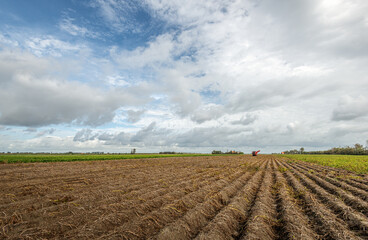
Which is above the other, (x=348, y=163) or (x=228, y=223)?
(x=348, y=163)

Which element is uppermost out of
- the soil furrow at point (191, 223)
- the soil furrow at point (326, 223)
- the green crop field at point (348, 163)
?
the green crop field at point (348, 163)

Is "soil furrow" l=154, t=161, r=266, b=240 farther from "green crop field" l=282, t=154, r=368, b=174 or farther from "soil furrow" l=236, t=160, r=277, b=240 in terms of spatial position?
"green crop field" l=282, t=154, r=368, b=174

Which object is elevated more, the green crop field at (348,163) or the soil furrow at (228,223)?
the green crop field at (348,163)

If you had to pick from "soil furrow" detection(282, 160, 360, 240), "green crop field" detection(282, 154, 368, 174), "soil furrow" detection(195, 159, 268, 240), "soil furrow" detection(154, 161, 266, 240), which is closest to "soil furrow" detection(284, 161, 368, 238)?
"soil furrow" detection(282, 160, 360, 240)

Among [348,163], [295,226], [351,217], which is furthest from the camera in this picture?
[348,163]

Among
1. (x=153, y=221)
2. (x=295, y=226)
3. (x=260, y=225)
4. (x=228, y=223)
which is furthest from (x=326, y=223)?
(x=153, y=221)

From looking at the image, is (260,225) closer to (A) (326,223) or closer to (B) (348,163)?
(A) (326,223)

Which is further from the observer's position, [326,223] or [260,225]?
[326,223]

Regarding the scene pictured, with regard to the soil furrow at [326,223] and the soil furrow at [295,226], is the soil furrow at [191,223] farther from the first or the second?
the soil furrow at [326,223]

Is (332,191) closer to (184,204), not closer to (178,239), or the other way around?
(184,204)

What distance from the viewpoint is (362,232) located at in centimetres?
509

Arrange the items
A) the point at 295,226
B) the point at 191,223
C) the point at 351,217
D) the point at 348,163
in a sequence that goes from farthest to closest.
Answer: the point at 348,163, the point at 351,217, the point at 191,223, the point at 295,226

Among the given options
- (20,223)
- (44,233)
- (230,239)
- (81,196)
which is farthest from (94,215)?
(230,239)

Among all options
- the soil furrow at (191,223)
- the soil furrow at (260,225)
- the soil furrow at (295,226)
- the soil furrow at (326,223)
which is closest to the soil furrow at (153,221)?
A: the soil furrow at (191,223)
